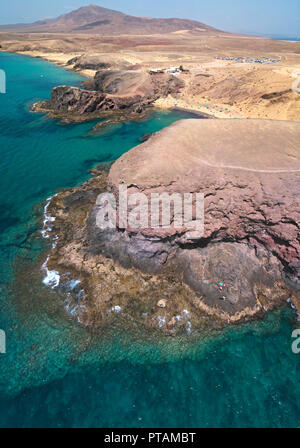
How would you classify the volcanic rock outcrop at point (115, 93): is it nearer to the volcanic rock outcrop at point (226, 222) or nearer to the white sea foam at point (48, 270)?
the white sea foam at point (48, 270)

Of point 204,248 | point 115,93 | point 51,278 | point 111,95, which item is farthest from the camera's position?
point 115,93

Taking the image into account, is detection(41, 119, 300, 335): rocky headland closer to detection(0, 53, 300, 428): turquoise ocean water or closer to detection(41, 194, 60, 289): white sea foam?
detection(41, 194, 60, 289): white sea foam

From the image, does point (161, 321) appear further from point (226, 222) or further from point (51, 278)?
point (51, 278)

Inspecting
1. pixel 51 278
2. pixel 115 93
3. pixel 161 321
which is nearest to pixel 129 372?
pixel 161 321

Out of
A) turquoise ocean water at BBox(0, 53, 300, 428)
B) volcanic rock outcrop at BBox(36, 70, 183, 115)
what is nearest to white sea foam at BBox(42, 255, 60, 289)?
turquoise ocean water at BBox(0, 53, 300, 428)

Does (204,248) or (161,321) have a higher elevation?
(204,248)

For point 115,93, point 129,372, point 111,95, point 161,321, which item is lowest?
point 129,372

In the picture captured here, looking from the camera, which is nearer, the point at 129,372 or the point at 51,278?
the point at 129,372
